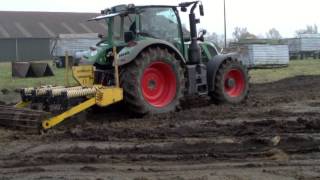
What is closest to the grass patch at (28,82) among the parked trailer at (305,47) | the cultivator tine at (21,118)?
the cultivator tine at (21,118)

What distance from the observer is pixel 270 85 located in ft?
59.5

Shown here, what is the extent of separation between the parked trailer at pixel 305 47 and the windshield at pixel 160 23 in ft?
117

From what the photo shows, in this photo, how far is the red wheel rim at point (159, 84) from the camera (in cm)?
1095

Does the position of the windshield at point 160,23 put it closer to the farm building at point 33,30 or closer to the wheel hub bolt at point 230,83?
the wheel hub bolt at point 230,83

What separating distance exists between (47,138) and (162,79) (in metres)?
3.44

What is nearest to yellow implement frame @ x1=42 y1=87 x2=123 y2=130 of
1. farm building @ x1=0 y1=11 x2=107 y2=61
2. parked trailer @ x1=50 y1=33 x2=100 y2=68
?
parked trailer @ x1=50 y1=33 x2=100 y2=68

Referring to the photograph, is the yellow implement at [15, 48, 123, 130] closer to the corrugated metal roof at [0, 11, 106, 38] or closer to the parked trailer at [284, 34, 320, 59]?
the parked trailer at [284, 34, 320, 59]

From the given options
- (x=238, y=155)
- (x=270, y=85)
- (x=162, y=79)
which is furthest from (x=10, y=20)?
(x=238, y=155)

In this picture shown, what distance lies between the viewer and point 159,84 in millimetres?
11250

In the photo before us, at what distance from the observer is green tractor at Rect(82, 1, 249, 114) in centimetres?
1041

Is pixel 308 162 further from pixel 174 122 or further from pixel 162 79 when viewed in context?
pixel 162 79

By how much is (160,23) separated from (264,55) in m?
22.1

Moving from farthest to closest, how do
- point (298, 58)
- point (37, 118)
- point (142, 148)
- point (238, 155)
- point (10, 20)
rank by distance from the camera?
point (10, 20)
point (298, 58)
point (37, 118)
point (142, 148)
point (238, 155)

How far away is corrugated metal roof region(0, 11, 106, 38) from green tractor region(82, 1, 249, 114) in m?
53.2
